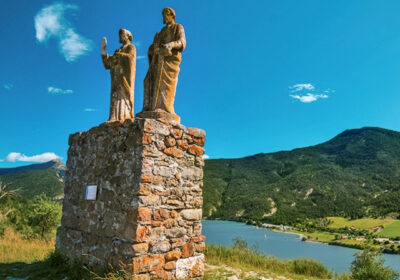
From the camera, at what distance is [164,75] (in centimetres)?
527

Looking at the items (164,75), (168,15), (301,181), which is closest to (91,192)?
(164,75)

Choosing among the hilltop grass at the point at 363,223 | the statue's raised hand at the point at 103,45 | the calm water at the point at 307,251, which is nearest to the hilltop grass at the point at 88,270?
the calm water at the point at 307,251

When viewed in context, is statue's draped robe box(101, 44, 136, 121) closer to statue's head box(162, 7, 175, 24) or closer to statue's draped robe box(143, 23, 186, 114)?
statue's draped robe box(143, 23, 186, 114)

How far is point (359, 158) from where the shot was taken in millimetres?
86000

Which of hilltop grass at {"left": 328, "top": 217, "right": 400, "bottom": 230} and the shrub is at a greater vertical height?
the shrub

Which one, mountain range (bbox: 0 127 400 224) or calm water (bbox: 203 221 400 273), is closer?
calm water (bbox: 203 221 400 273)

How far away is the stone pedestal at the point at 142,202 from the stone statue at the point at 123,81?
50 cm

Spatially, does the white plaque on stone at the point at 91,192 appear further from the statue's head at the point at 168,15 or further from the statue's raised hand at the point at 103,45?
the statue's head at the point at 168,15

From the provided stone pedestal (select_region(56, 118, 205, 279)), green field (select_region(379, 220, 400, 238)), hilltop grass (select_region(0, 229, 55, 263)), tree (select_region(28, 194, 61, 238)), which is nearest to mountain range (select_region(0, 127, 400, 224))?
green field (select_region(379, 220, 400, 238))

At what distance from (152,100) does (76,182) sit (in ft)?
7.57

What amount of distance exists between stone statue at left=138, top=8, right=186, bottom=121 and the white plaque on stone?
61.3 inches

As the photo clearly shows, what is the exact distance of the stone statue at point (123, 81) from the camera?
18.0 ft

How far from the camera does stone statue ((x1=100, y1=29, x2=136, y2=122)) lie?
18.0 feet

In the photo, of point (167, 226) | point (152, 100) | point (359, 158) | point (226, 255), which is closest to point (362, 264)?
point (226, 255)
